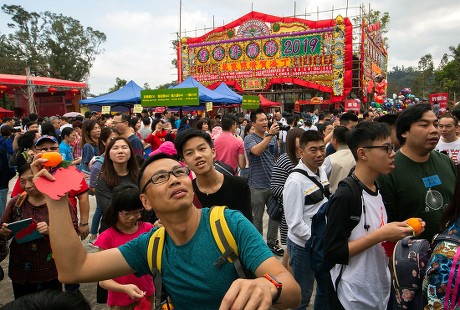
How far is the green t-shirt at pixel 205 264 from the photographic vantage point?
1.26 meters

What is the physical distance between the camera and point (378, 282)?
1985 mm

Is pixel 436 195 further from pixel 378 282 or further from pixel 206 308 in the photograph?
pixel 206 308

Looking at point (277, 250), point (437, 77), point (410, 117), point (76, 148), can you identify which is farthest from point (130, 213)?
point (437, 77)

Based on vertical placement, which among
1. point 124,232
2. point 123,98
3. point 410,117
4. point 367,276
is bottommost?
point 367,276

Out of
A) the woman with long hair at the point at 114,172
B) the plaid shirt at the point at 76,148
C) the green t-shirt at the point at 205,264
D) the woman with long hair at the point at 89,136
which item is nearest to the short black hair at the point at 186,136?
the woman with long hair at the point at 114,172

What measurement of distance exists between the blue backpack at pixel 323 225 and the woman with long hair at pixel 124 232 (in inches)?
46.4

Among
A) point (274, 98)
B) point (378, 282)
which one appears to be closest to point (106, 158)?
point (378, 282)

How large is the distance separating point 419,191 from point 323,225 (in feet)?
2.22

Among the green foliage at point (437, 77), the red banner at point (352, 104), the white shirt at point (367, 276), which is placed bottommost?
the white shirt at point (367, 276)

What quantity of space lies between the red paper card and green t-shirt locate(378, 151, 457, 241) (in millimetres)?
1903

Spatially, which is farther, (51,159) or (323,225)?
(323,225)

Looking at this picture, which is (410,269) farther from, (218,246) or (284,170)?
(284,170)

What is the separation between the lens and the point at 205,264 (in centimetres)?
129

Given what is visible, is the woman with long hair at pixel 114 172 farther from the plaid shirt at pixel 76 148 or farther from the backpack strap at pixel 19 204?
the plaid shirt at pixel 76 148
